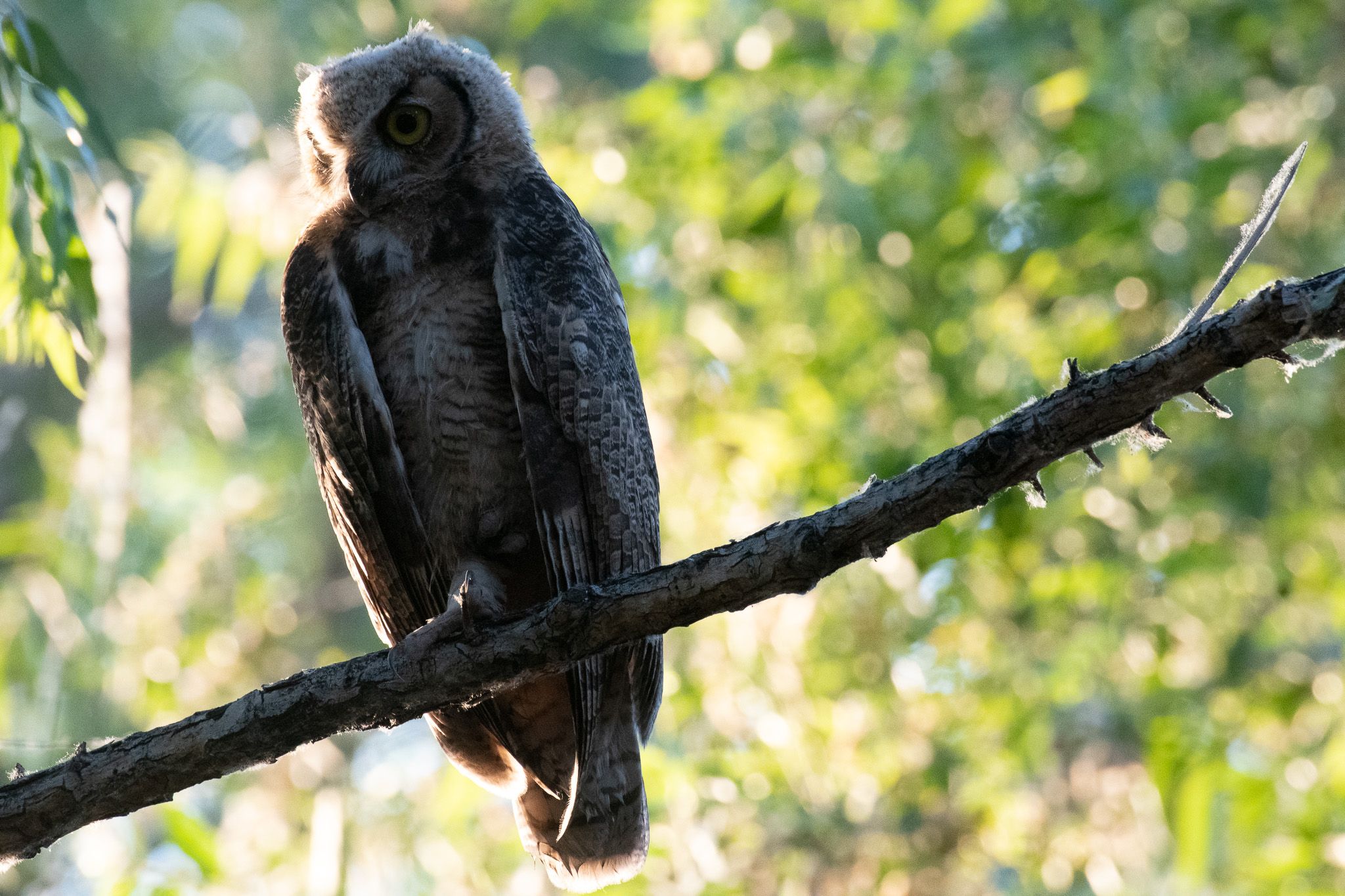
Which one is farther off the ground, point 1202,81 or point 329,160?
point 329,160

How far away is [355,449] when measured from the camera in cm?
303

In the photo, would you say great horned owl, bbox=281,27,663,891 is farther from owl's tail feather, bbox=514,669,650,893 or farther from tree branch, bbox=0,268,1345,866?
tree branch, bbox=0,268,1345,866

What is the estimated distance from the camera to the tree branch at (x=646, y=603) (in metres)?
1.92

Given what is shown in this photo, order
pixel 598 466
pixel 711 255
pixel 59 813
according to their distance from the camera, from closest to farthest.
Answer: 1. pixel 59 813
2. pixel 598 466
3. pixel 711 255

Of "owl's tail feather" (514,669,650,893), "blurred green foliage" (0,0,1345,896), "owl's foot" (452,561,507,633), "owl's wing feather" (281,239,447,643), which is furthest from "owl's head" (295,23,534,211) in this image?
"owl's tail feather" (514,669,650,893)

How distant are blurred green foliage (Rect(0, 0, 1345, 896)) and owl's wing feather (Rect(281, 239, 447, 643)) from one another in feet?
3.51

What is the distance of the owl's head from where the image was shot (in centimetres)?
330

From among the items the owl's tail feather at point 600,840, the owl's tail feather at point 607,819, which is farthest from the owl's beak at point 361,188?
the owl's tail feather at point 600,840

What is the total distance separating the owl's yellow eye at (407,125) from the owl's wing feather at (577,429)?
45 centimetres

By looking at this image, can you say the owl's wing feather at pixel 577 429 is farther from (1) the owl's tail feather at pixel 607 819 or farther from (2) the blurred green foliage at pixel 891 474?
(2) the blurred green foliage at pixel 891 474

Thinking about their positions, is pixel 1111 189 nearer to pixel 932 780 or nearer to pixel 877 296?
pixel 877 296

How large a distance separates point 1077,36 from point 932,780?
114 inches

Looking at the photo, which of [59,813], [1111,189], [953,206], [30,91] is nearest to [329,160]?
[30,91]

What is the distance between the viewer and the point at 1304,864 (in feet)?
11.9
